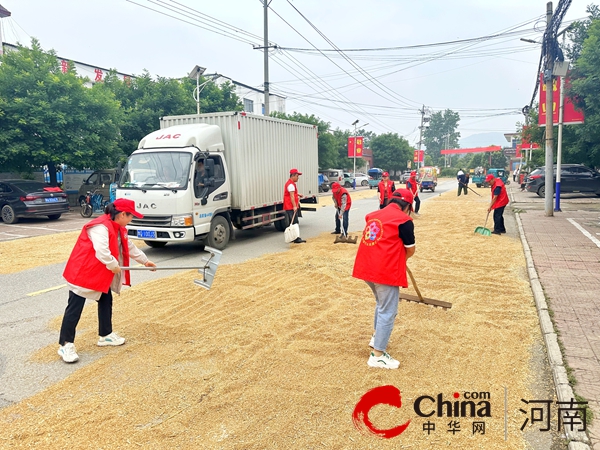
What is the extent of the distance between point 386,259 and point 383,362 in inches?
38.3

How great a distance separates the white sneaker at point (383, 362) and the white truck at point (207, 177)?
578 cm

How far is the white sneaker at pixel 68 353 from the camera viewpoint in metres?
4.36

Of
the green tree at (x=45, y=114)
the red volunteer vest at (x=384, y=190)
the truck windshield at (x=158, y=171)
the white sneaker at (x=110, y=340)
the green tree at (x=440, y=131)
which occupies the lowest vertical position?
the white sneaker at (x=110, y=340)

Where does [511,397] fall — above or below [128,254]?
below

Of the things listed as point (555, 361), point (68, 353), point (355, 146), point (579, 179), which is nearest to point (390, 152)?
point (355, 146)

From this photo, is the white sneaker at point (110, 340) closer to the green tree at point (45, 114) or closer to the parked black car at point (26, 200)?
the parked black car at point (26, 200)

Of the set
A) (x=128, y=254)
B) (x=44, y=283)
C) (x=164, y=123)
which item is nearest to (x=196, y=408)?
(x=128, y=254)

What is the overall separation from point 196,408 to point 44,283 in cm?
526

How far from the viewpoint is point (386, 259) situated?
13.1ft

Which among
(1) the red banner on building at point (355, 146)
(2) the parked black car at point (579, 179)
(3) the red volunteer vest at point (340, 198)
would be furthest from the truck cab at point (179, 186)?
(1) the red banner on building at point (355, 146)

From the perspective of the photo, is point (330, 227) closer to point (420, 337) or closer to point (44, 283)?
point (44, 283)

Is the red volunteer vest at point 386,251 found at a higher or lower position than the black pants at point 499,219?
higher

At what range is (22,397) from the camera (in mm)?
3730

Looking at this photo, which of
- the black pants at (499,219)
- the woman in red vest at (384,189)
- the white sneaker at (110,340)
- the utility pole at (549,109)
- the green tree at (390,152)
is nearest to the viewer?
the white sneaker at (110,340)
